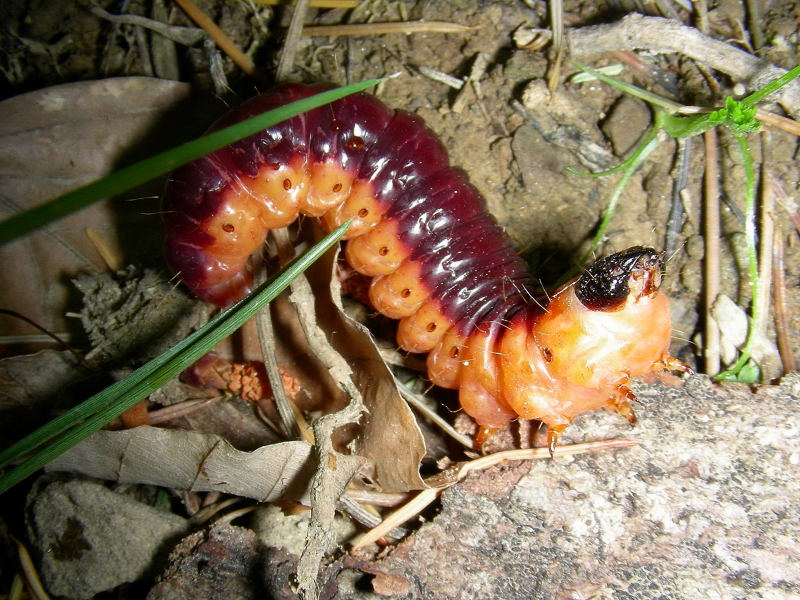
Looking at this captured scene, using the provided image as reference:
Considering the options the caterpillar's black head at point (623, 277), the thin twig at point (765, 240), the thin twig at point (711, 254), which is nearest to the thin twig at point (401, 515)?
the caterpillar's black head at point (623, 277)

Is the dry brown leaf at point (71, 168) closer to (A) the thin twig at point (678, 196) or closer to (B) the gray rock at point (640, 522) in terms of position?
(B) the gray rock at point (640, 522)

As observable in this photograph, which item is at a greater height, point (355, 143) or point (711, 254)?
point (355, 143)

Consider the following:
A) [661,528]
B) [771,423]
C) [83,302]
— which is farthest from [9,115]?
[771,423]

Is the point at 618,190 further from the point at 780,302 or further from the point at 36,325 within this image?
the point at 36,325

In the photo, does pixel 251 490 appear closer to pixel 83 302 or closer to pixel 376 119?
pixel 83 302

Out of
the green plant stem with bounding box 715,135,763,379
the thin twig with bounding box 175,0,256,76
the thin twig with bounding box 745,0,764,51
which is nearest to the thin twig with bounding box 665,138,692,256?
the green plant stem with bounding box 715,135,763,379

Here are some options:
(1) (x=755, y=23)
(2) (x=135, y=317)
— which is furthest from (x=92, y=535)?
(1) (x=755, y=23)
